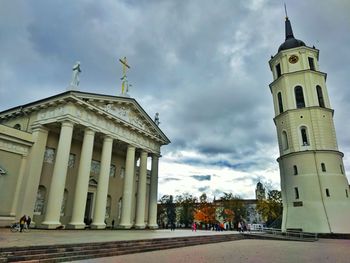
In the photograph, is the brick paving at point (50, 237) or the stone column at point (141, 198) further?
the stone column at point (141, 198)

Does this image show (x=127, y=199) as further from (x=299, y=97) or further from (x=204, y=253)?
(x=299, y=97)

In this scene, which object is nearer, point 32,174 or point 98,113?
point 32,174

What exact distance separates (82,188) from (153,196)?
10.6 m

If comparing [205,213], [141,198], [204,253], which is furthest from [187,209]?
[204,253]

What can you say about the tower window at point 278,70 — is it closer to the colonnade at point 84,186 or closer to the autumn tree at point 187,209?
the colonnade at point 84,186

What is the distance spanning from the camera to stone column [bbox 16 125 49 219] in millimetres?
18881

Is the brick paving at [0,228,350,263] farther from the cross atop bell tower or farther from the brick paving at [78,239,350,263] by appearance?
the cross atop bell tower

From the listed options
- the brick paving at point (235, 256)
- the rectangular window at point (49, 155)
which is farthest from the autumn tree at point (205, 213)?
the brick paving at point (235, 256)

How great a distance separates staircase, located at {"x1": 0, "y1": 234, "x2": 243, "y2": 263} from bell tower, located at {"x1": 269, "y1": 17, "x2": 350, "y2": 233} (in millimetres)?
19329

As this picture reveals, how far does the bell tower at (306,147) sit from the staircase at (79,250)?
19.3m

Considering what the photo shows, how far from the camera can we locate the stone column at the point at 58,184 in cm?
1789

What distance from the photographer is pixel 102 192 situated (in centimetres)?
2167

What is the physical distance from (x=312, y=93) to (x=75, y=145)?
28178 millimetres

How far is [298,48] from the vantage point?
34344mm
